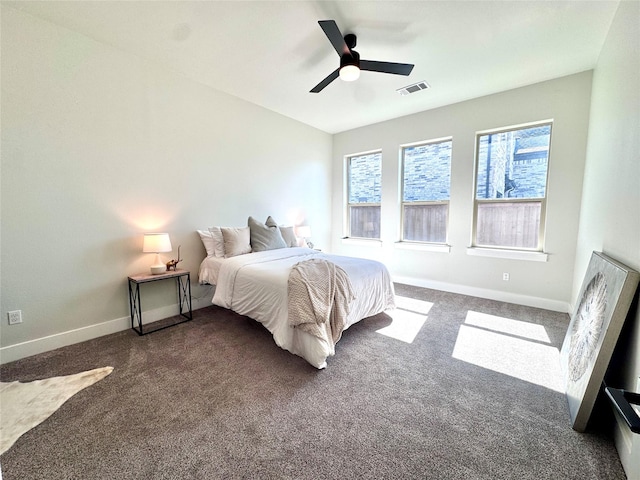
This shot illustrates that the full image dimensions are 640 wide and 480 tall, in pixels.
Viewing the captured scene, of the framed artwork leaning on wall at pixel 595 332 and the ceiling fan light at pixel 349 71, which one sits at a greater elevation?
the ceiling fan light at pixel 349 71

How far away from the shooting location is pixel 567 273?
320 cm

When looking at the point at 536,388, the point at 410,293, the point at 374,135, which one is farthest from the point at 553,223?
the point at 374,135

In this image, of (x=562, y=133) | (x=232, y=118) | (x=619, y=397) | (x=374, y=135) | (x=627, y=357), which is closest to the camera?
(x=619, y=397)

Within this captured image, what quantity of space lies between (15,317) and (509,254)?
5.44 m

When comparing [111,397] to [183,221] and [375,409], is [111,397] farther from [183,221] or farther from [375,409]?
[183,221]

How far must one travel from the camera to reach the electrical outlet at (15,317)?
7.18 ft

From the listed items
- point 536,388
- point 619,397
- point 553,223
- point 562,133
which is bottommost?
point 536,388

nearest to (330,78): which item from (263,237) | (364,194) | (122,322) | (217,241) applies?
(263,237)

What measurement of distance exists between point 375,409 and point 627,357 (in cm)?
141

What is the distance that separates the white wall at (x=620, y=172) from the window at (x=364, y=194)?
112 inches

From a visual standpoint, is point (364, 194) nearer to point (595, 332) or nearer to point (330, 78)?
point (330, 78)

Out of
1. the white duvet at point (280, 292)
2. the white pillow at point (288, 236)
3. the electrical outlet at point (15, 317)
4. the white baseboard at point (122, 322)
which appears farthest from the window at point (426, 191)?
the electrical outlet at point (15, 317)

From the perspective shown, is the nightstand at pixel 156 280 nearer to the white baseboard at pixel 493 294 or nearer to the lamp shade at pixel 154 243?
the lamp shade at pixel 154 243

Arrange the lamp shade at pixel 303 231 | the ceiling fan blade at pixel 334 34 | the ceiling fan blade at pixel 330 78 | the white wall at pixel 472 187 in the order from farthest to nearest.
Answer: the lamp shade at pixel 303 231 < the white wall at pixel 472 187 < the ceiling fan blade at pixel 330 78 < the ceiling fan blade at pixel 334 34
